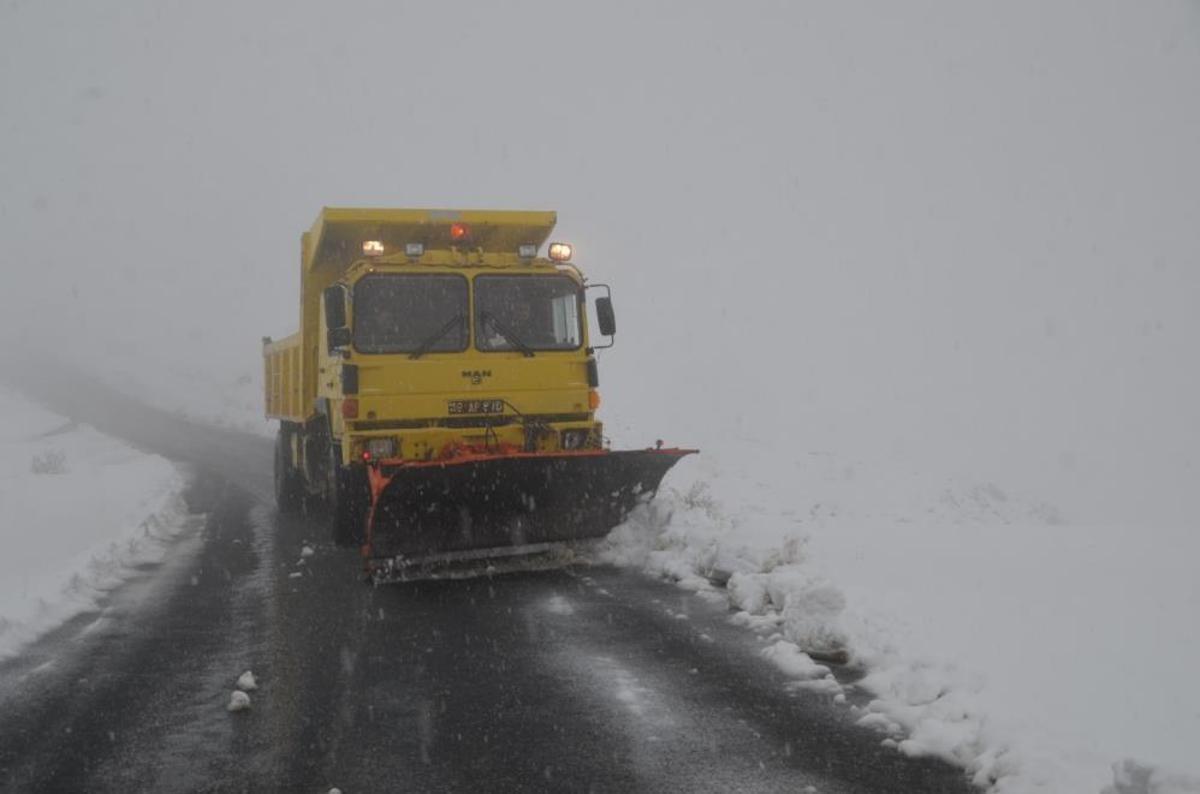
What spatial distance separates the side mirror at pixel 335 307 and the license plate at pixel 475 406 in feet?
3.96

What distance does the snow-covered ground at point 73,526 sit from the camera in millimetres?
7164

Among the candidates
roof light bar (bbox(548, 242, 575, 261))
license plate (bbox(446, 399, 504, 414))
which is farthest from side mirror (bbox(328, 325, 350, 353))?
roof light bar (bbox(548, 242, 575, 261))

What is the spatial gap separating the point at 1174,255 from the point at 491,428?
2714 inches

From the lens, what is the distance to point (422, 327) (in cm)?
901

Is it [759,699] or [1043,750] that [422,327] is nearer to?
[759,699]

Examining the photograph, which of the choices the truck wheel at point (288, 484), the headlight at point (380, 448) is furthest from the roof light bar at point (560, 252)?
the truck wheel at point (288, 484)

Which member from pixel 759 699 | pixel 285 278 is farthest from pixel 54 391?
pixel 759 699

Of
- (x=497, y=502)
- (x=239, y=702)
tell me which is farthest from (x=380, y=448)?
(x=239, y=702)

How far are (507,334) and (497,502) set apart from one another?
1762 mm

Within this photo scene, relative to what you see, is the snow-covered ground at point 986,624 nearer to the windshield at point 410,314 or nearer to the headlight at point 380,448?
the headlight at point 380,448

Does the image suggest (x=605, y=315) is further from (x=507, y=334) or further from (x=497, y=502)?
(x=497, y=502)

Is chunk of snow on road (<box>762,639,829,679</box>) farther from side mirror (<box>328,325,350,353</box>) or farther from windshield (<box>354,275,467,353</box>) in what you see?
side mirror (<box>328,325,350,353</box>)

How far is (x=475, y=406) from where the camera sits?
8891mm

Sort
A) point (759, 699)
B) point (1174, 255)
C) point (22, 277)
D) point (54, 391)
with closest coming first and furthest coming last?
point (759, 699) < point (54, 391) < point (1174, 255) < point (22, 277)
